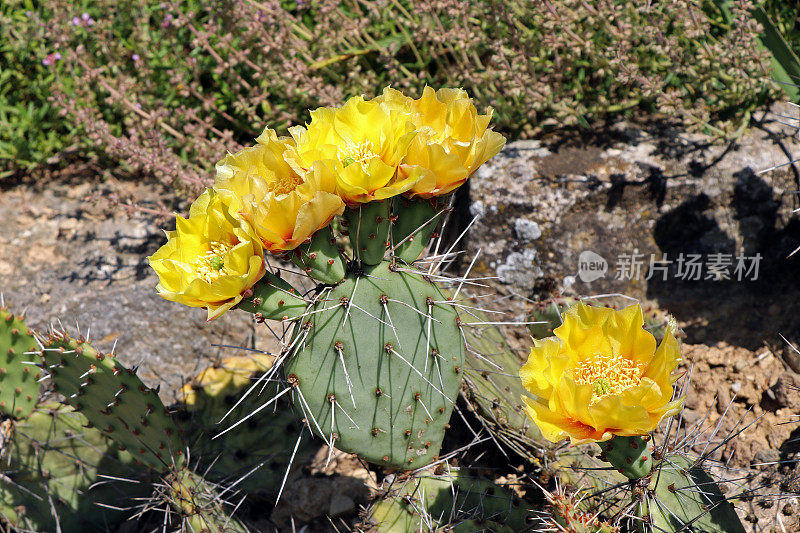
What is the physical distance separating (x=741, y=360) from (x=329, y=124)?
78.1 inches

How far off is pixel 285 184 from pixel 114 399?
94 centimetres

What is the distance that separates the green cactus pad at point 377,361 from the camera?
5.68ft

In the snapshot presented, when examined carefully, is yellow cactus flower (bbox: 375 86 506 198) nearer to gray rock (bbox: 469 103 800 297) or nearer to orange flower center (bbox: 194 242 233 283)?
orange flower center (bbox: 194 242 233 283)

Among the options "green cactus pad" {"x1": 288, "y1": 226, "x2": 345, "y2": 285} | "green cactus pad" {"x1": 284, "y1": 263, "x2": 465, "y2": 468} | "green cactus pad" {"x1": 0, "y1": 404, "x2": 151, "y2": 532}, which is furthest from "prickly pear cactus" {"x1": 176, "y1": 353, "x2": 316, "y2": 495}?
"green cactus pad" {"x1": 288, "y1": 226, "x2": 345, "y2": 285}

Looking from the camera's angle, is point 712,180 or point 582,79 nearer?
point 712,180

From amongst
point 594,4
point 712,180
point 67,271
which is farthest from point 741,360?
point 67,271

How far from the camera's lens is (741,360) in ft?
8.93

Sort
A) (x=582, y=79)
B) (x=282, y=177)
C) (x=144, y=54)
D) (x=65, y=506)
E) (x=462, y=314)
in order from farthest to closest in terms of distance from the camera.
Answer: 1. (x=144, y=54)
2. (x=582, y=79)
3. (x=65, y=506)
4. (x=462, y=314)
5. (x=282, y=177)

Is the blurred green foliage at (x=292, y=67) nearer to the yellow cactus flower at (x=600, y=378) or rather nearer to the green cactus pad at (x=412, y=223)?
the green cactus pad at (x=412, y=223)

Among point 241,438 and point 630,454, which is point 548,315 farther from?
point 241,438

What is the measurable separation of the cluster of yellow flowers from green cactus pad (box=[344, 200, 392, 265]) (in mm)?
40

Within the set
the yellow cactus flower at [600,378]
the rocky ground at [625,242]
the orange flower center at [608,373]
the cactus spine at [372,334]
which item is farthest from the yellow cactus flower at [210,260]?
the rocky ground at [625,242]

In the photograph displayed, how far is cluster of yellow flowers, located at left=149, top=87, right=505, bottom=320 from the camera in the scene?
153 centimetres

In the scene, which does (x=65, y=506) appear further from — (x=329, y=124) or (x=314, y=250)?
(x=329, y=124)
